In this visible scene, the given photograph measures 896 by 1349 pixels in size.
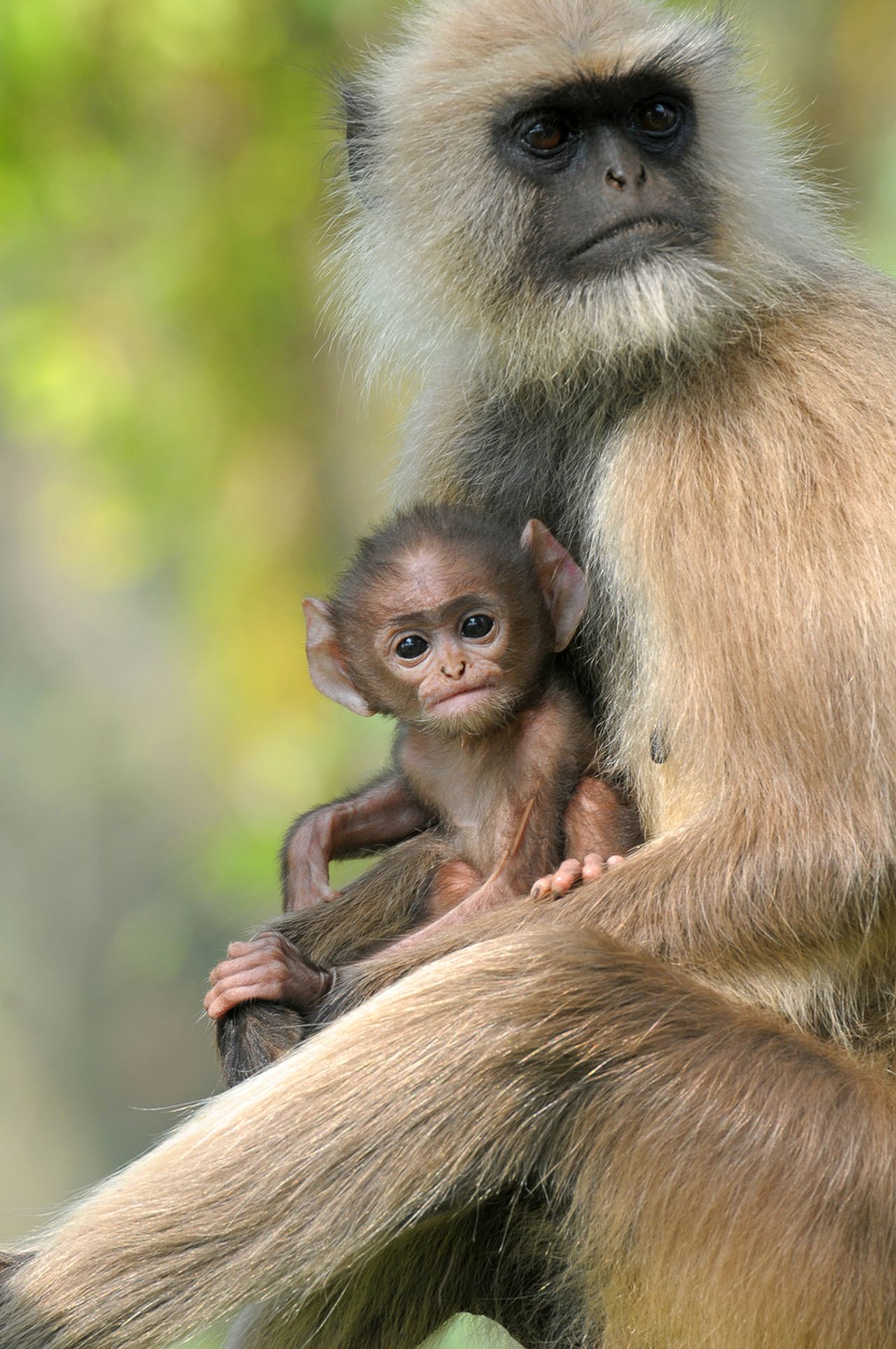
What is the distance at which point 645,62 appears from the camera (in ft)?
12.1

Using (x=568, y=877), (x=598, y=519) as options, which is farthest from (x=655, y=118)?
(x=568, y=877)

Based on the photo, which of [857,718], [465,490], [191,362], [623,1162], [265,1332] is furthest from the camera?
[191,362]

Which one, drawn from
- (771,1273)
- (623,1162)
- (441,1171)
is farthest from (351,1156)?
(771,1273)

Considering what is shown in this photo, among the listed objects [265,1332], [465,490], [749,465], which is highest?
[465,490]

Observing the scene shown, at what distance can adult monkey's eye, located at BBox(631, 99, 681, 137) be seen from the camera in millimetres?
3703

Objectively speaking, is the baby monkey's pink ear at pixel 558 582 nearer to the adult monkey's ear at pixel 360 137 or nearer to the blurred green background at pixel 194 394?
the adult monkey's ear at pixel 360 137

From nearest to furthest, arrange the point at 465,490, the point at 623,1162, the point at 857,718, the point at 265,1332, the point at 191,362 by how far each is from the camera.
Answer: the point at 623,1162 < the point at 857,718 < the point at 265,1332 < the point at 465,490 < the point at 191,362

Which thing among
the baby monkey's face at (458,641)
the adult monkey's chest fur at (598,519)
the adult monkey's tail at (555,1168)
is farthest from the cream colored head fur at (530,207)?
the adult monkey's tail at (555,1168)

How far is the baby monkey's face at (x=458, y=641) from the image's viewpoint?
139 inches

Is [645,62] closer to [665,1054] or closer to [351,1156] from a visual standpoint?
[665,1054]

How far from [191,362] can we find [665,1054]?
7.06 m

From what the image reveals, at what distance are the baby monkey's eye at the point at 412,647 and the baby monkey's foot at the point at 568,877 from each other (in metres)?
0.60

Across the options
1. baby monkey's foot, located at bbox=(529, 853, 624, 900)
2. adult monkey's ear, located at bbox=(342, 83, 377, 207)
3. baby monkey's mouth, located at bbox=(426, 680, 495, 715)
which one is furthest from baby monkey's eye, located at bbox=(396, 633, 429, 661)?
adult monkey's ear, located at bbox=(342, 83, 377, 207)

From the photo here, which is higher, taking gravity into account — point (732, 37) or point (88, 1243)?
point (732, 37)
